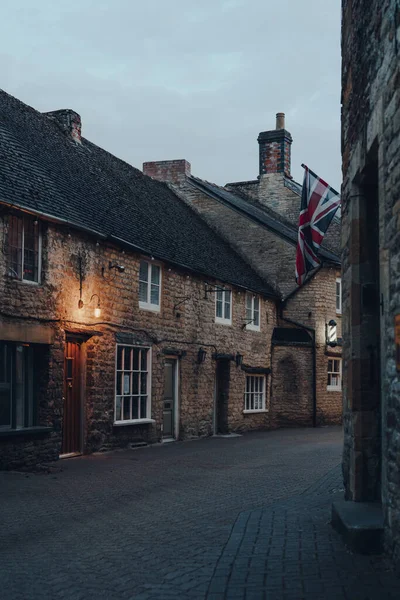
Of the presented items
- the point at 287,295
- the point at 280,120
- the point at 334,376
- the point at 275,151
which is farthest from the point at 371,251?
the point at 280,120

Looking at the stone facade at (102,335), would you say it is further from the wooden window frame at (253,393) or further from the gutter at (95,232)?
the wooden window frame at (253,393)

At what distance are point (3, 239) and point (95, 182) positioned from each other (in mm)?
6403

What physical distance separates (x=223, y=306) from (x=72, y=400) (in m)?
8.41

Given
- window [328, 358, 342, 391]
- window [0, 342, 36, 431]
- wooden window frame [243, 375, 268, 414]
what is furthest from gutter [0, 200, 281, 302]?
window [328, 358, 342, 391]

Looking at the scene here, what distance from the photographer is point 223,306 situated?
2320 centimetres

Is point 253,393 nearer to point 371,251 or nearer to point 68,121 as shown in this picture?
point 68,121

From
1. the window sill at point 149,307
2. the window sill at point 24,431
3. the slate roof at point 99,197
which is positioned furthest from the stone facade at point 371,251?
the window sill at point 149,307

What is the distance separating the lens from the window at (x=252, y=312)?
81.8 feet

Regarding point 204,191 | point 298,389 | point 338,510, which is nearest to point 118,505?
point 338,510

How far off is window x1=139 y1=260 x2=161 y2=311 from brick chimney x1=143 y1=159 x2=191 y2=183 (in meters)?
9.89

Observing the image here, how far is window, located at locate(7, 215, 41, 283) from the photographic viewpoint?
541 inches

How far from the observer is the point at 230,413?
23219mm

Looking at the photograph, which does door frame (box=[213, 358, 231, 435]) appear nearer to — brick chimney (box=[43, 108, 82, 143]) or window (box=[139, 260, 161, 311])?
window (box=[139, 260, 161, 311])

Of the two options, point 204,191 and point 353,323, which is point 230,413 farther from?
point 353,323
